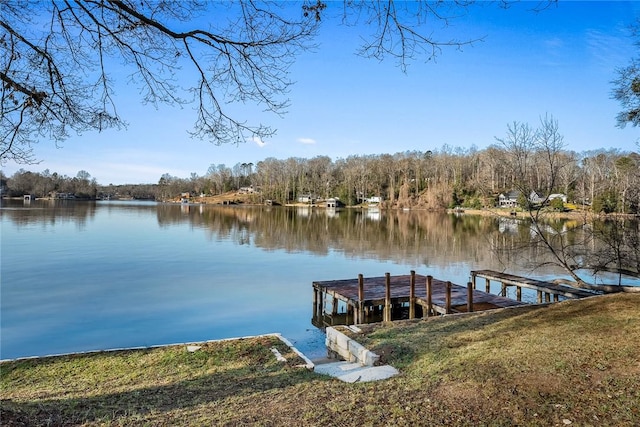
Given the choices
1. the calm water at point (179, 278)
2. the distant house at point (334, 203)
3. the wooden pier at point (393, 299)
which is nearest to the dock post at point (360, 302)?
the wooden pier at point (393, 299)

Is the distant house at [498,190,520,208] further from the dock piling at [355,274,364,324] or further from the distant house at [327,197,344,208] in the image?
the dock piling at [355,274,364,324]

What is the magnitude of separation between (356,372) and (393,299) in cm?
753

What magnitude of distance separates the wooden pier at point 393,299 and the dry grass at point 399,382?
3.73 meters

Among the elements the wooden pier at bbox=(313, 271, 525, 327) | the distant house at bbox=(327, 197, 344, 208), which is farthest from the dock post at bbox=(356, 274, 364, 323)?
the distant house at bbox=(327, 197, 344, 208)

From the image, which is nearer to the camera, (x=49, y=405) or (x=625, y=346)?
(x=49, y=405)

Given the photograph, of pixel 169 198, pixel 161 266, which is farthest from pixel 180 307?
pixel 169 198

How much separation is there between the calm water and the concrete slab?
3650 mm

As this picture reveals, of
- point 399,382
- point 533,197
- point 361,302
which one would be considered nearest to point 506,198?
point 533,197

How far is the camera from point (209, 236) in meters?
36.9

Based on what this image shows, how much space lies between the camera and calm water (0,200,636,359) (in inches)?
473

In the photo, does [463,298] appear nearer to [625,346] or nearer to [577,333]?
[577,333]

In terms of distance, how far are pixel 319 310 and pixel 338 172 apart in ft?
339

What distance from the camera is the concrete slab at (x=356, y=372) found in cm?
592

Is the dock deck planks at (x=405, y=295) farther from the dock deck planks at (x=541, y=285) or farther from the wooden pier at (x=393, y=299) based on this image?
the dock deck planks at (x=541, y=285)
